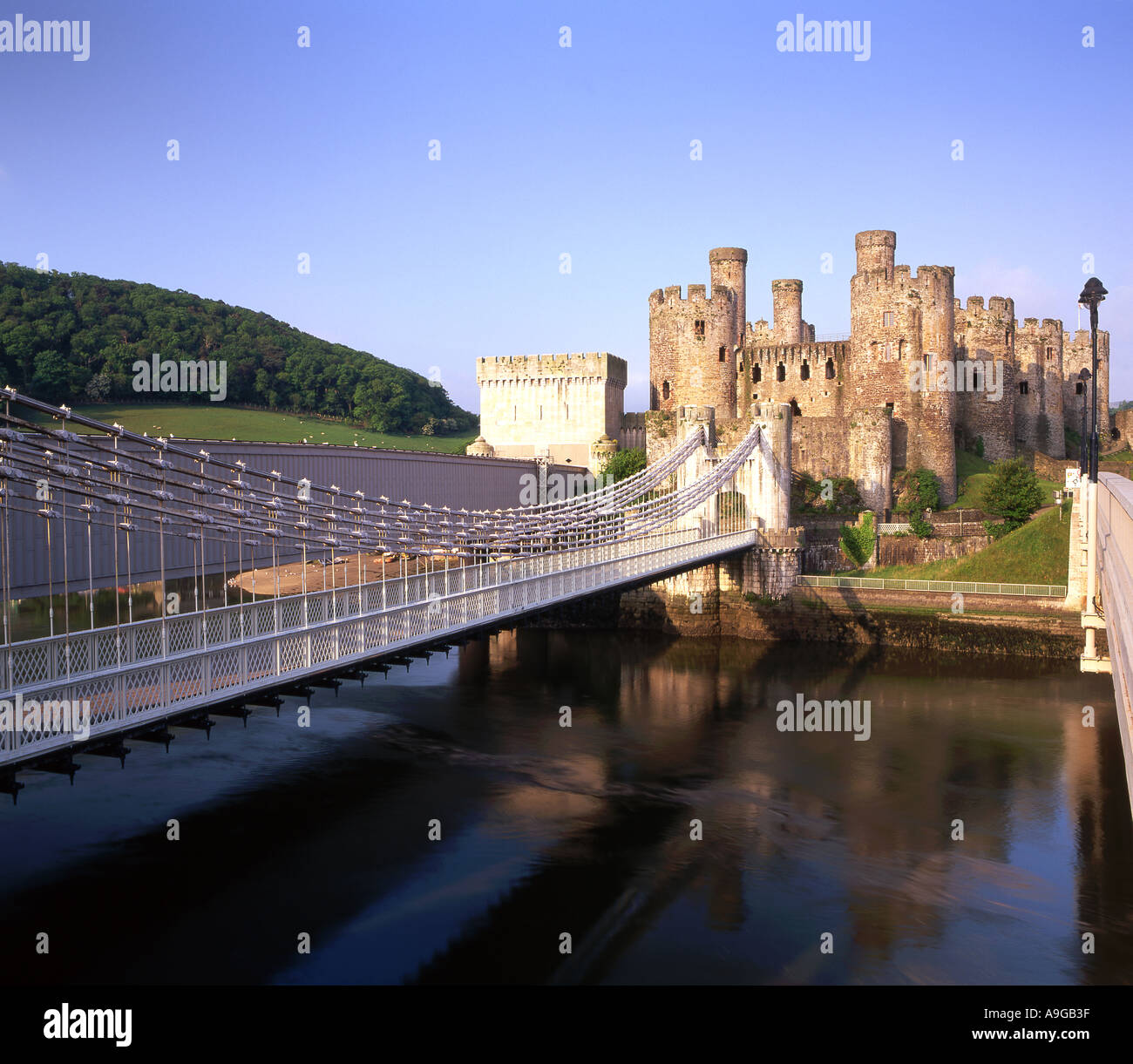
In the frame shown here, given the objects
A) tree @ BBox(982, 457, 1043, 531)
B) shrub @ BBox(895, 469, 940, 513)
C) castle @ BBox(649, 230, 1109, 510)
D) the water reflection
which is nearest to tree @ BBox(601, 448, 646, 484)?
castle @ BBox(649, 230, 1109, 510)

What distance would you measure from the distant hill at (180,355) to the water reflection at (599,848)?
19.0 m

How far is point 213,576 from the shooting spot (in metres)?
19.5

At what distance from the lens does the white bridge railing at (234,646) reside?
762 cm

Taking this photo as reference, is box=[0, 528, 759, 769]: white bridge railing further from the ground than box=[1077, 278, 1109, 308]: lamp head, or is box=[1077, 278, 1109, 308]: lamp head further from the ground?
box=[1077, 278, 1109, 308]: lamp head

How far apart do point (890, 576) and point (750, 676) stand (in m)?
5.56

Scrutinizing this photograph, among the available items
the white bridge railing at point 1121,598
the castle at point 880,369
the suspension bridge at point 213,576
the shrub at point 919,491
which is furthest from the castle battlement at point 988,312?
the white bridge railing at point 1121,598

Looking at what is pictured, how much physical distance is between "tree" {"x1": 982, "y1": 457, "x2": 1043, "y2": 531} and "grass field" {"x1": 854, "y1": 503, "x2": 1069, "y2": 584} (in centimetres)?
96

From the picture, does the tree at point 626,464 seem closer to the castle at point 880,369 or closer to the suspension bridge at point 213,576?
the castle at point 880,369

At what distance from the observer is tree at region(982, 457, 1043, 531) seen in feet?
84.3

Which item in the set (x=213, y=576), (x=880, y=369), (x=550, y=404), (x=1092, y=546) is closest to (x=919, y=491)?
(x=880, y=369)

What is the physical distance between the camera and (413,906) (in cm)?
1020

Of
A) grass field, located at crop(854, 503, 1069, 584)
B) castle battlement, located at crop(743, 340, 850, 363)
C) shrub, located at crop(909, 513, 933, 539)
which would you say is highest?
castle battlement, located at crop(743, 340, 850, 363)

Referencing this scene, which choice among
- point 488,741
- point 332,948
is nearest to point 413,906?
point 332,948

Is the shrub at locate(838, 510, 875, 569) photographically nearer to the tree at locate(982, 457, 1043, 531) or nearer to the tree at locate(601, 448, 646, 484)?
the tree at locate(982, 457, 1043, 531)
